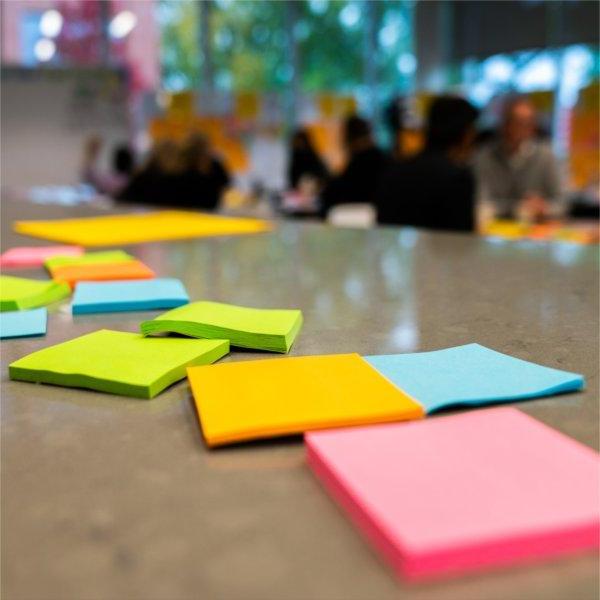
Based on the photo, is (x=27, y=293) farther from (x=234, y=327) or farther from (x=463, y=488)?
(x=463, y=488)

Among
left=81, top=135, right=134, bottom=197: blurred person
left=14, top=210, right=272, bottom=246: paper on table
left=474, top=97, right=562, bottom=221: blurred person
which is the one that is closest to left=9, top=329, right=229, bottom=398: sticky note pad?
left=14, top=210, right=272, bottom=246: paper on table

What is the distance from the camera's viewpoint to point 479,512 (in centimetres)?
37

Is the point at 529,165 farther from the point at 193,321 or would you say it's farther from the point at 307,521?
the point at 307,521

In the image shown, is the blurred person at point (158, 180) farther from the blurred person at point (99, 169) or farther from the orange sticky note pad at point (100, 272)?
the orange sticky note pad at point (100, 272)

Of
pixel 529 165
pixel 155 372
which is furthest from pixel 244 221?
pixel 529 165

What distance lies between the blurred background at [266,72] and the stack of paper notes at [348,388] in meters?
5.38

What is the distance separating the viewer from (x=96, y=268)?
3.75 ft

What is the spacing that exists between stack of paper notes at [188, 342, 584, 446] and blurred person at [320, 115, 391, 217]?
11.3 ft

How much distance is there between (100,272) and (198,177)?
117 inches

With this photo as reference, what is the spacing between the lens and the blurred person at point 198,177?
13.0 ft

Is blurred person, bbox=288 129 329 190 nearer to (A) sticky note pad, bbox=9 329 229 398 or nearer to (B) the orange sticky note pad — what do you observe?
(B) the orange sticky note pad

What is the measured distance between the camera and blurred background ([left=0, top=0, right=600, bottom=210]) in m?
6.62

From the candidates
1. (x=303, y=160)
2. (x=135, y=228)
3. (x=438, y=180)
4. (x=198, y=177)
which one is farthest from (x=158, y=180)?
(x=303, y=160)

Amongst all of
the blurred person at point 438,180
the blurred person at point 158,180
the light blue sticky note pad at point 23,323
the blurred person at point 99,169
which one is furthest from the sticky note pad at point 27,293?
the blurred person at point 99,169
